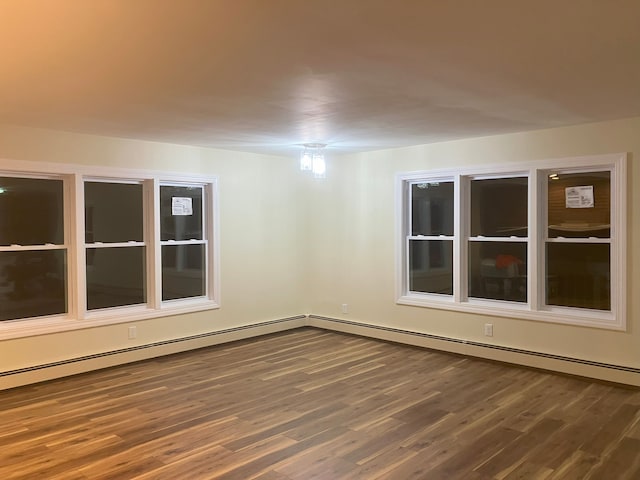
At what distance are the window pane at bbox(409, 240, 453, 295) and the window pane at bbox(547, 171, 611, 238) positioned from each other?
1.22 metres

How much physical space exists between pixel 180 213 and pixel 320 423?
10.7 feet

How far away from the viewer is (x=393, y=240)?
21.1 ft

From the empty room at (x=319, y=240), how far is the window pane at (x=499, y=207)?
1.0 inches

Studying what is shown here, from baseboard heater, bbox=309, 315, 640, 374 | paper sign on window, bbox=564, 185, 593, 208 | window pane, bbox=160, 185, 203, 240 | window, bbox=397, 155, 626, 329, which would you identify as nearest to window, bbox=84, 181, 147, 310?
window pane, bbox=160, 185, 203, 240

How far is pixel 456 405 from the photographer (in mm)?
4258

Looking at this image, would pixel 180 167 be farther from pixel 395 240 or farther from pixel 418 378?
pixel 418 378

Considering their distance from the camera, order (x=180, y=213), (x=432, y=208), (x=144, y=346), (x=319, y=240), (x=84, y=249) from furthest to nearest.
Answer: (x=319, y=240), (x=432, y=208), (x=180, y=213), (x=144, y=346), (x=84, y=249)

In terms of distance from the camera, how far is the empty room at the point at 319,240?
2656mm

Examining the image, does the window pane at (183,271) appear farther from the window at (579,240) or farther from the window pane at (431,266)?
the window at (579,240)

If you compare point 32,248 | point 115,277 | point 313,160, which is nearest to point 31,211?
point 32,248

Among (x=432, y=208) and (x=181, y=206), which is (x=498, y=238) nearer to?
(x=432, y=208)

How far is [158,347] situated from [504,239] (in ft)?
12.8

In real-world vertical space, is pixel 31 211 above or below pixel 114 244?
above

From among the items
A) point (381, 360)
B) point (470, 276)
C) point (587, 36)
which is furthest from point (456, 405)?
point (587, 36)
